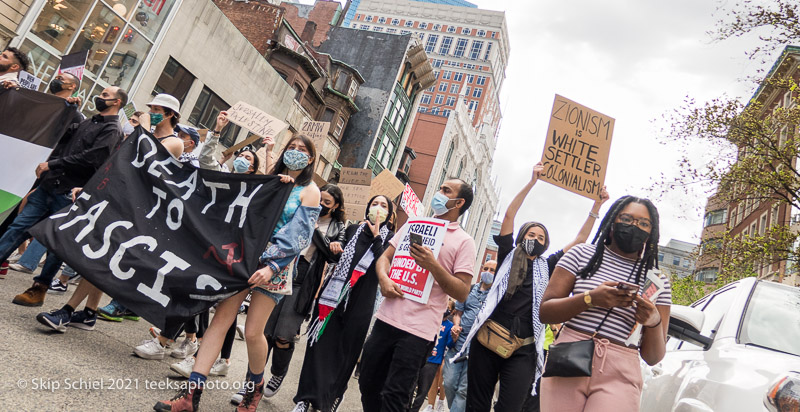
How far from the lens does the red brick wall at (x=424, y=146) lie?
52.7m

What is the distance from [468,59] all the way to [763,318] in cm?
10010

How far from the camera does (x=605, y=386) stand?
2654mm

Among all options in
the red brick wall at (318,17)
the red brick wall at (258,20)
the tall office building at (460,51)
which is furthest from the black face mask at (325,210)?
the tall office building at (460,51)

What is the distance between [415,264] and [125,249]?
212cm

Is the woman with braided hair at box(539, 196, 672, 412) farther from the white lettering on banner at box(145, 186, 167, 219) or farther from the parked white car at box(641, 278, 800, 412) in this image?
the white lettering on banner at box(145, 186, 167, 219)

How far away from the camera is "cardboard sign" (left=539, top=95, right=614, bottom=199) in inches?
212

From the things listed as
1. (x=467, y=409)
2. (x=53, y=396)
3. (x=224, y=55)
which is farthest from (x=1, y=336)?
(x=224, y=55)

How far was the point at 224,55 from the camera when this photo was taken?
67.7 ft

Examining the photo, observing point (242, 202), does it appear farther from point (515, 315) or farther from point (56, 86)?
point (56, 86)

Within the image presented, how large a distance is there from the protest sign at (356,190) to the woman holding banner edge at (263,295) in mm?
4690

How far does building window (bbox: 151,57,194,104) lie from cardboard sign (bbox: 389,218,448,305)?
16.7 meters

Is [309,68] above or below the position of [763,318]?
above

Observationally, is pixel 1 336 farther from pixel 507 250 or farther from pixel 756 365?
pixel 756 365

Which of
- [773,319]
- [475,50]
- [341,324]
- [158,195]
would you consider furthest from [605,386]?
[475,50]
